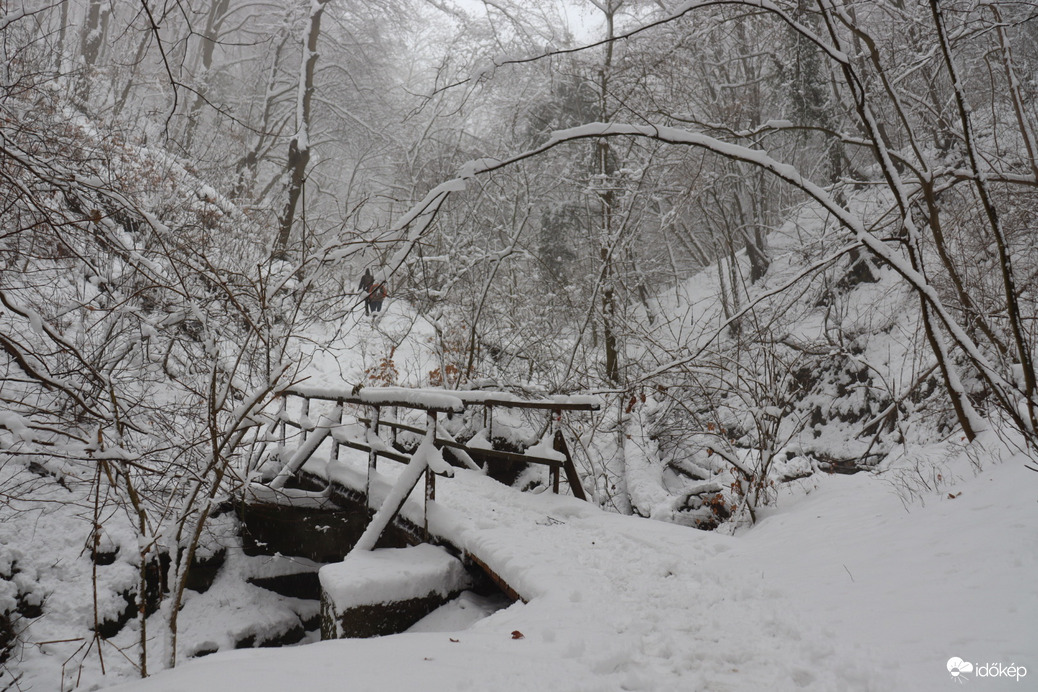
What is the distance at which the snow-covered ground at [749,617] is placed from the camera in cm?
223

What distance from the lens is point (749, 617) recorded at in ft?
10.0

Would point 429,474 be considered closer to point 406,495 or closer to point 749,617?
point 406,495

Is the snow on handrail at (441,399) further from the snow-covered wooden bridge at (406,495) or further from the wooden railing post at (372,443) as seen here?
the wooden railing post at (372,443)

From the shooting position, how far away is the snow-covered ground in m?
2.23

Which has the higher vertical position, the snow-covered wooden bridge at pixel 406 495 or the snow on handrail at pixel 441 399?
the snow on handrail at pixel 441 399

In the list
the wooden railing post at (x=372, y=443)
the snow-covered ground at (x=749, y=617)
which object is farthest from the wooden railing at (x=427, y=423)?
the snow-covered ground at (x=749, y=617)

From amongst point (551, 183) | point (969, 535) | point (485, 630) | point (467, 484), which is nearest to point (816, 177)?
point (551, 183)

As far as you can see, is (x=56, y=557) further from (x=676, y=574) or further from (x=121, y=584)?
(x=676, y=574)

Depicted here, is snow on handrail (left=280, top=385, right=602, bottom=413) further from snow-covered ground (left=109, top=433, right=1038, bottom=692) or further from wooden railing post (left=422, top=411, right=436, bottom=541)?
snow-covered ground (left=109, top=433, right=1038, bottom=692)

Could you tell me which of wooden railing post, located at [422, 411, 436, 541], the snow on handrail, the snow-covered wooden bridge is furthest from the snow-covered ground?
→ the snow on handrail

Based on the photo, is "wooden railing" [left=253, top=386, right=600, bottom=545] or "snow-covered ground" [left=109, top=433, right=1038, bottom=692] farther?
"wooden railing" [left=253, top=386, right=600, bottom=545]

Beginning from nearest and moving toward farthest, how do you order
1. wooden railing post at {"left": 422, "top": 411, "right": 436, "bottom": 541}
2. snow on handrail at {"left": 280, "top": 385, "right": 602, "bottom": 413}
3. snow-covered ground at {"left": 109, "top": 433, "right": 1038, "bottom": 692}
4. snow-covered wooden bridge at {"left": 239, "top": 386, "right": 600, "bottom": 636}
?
1. snow-covered ground at {"left": 109, "top": 433, "right": 1038, "bottom": 692}
2. snow-covered wooden bridge at {"left": 239, "top": 386, "right": 600, "bottom": 636}
3. snow on handrail at {"left": 280, "top": 385, "right": 602, "bottom": 413}
4. wooden railing post at {"left": 422, "top": 411, "right": 436, "bottom": 541}

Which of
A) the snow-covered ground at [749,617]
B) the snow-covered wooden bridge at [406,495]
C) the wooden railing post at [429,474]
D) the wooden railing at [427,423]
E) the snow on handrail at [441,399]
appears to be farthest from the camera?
the wooden railing post at [429,474]

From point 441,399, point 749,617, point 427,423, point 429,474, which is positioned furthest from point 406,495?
point 749,617
